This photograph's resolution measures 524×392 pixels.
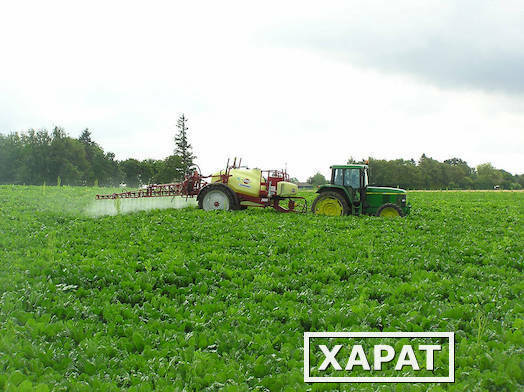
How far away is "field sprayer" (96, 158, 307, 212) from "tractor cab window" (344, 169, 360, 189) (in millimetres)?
2226

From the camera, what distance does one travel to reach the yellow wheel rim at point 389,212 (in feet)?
50.2

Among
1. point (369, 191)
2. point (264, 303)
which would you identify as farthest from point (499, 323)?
point (369, 191)

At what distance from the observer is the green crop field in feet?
14.4

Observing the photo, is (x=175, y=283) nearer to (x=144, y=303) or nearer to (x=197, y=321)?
(x=144, y=303)

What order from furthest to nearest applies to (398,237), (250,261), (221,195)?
(221,195) → (398,237) → (250,261)

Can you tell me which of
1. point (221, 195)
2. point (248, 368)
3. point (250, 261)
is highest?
point (221, 195)

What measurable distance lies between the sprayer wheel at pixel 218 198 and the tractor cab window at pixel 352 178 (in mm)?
4436

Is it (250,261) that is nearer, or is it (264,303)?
(264,303)

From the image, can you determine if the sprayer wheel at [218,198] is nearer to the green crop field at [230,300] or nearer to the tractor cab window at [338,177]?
the green crop field at [230,300]

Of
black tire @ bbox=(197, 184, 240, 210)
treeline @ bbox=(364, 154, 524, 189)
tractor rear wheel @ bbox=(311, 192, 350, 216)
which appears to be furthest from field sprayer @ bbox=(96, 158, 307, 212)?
treeline @ bbox=(364, 154, 524, 189)

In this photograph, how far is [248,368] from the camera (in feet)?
14.9

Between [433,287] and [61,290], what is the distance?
254 inches

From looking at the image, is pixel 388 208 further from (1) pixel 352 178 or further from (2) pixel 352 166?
(2) pixel 352 166
